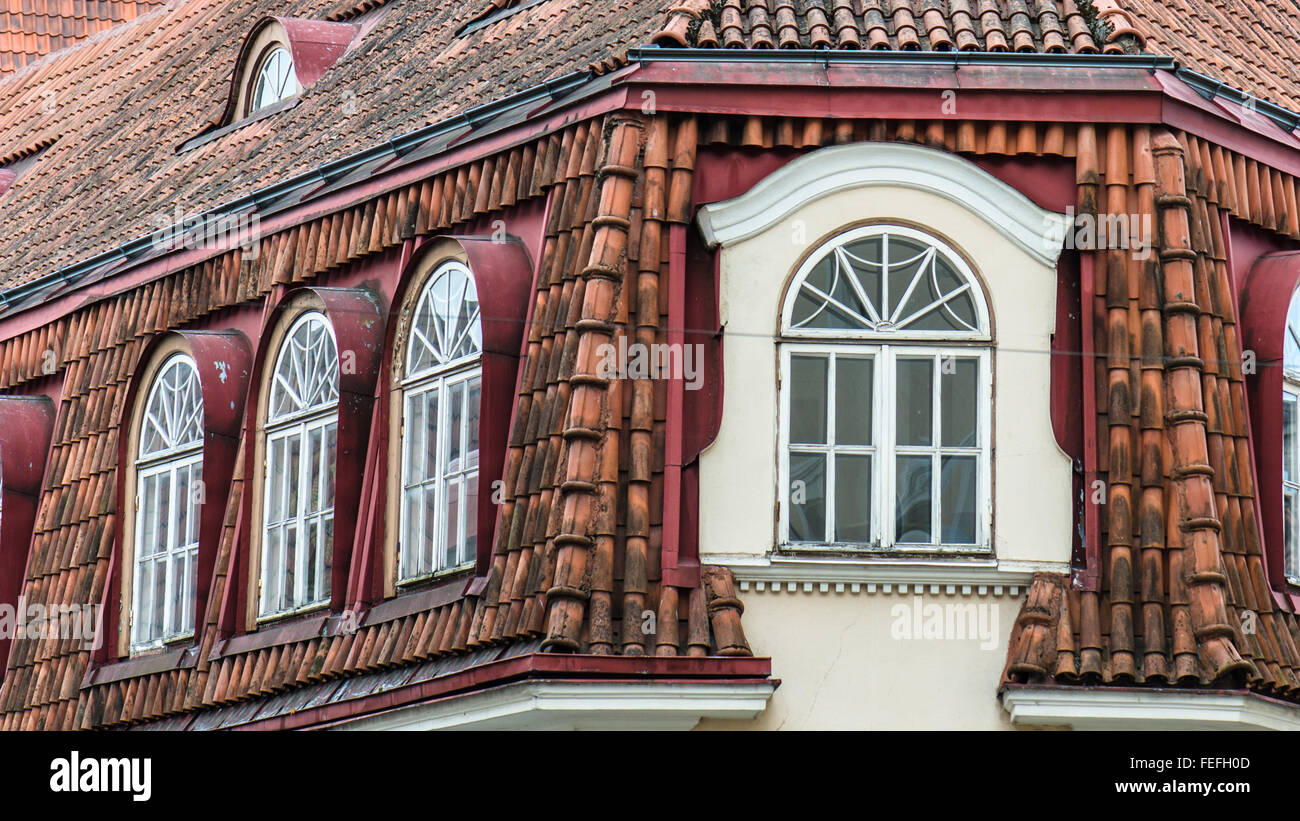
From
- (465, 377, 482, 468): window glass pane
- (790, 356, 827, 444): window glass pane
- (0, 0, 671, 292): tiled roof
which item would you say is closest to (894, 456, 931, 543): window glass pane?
(790, 356, 827, 444): window glass pane

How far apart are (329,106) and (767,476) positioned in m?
6.88

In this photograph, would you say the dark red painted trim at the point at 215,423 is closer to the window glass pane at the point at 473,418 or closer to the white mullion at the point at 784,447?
the window glass pane at the point at 473,418

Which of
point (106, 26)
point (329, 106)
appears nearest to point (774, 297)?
point (329, 106)

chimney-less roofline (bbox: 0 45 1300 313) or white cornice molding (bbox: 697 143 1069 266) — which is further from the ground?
chimney-less roofline (bbox: 0 45 1300 313)

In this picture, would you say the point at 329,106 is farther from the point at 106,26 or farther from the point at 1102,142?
the point at 106,26

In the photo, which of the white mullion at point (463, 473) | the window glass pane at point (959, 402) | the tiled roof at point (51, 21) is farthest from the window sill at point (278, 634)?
the tiled roof at point (51, 21)

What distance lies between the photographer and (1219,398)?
17.0 meters

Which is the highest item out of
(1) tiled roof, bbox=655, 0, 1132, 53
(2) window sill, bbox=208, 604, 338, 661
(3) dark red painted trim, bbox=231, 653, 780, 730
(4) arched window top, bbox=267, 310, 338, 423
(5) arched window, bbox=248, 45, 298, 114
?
(5) arched window, bbox=248, 45, 298, 114

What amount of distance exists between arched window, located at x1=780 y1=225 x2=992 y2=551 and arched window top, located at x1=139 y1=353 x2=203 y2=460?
5.44 m

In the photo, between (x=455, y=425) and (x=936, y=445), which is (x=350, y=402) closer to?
(x=455, y=425)

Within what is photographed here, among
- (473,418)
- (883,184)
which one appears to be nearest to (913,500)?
(883,184)

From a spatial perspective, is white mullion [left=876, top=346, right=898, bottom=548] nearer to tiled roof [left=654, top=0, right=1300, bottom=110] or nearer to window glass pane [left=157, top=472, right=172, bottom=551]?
tiled roof [left=654, top=0, right=1300, bottom=110]

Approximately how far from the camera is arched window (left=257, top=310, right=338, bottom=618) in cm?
1911

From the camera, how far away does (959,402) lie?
55.7 feet
